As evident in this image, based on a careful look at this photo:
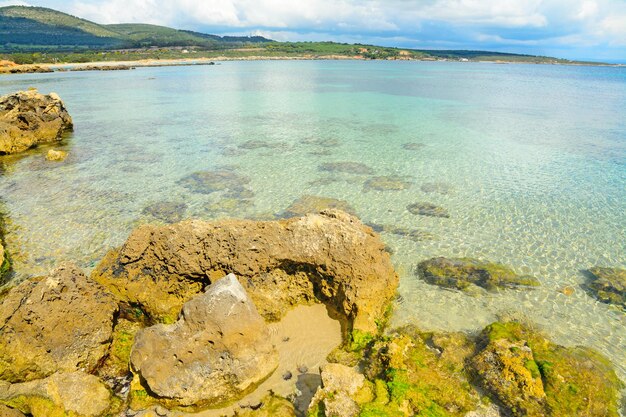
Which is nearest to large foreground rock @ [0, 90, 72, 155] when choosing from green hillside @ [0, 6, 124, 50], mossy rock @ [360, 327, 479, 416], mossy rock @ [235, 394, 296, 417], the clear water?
the clear water

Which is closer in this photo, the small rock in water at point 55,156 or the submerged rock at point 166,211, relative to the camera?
the submerged rock at point 166,211

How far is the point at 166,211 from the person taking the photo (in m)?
15.4

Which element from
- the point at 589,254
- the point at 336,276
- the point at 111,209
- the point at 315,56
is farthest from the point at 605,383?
the point at 315,56

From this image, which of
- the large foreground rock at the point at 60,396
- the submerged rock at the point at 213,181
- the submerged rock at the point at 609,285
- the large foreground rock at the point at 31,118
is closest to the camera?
the large foreground rock at the point at 60,396

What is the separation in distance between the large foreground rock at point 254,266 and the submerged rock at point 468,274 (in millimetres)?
2540

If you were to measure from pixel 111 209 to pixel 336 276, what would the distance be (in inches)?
442

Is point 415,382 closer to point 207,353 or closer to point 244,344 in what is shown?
point 244,344

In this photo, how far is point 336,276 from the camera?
8.83 meters

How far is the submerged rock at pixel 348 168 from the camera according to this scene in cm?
2038

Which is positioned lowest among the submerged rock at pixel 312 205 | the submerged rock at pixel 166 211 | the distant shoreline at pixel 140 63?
the submerged rock at pixel 166 211

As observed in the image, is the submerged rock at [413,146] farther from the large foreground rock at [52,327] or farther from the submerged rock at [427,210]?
the large foreground rock at [52,327]

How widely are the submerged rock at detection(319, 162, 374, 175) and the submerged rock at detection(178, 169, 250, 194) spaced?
4726mm

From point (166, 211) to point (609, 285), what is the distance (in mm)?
15601

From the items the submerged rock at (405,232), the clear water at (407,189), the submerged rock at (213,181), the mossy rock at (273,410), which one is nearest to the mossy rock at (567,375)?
the clear water at (407,189)
